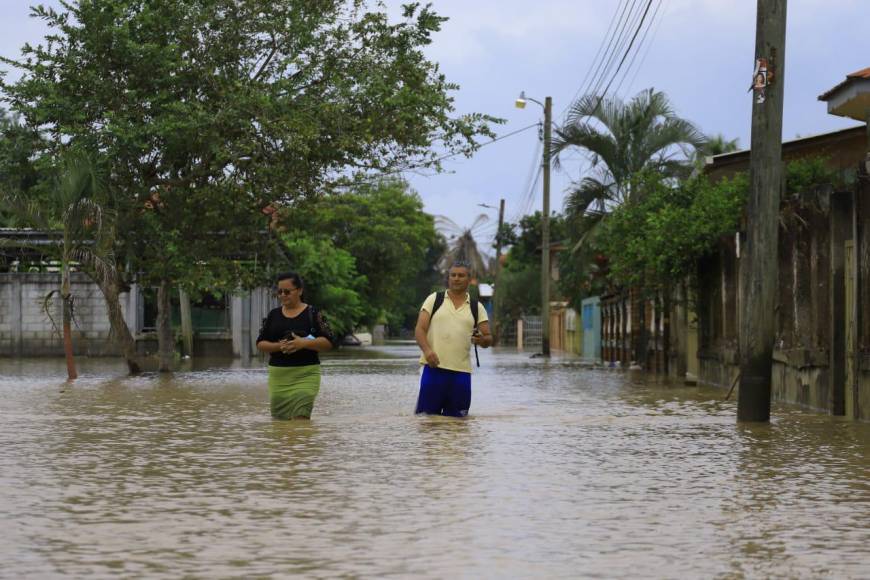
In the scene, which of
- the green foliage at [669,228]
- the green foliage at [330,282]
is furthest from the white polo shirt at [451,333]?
the green foliage at [330,282]

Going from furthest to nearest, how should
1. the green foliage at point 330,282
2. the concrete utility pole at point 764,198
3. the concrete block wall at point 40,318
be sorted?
the green foliage at point 330,282
the concrete block wall at point 40,318
the concrete utility pole at point 764,198

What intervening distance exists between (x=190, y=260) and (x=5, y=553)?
85.3 ft

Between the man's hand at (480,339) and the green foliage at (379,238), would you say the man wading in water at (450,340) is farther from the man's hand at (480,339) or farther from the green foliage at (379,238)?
the green foliage at (379,238)

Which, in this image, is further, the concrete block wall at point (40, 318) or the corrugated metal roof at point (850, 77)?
the concrete block wall at point (40, 318)

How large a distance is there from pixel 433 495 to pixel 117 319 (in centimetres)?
2344

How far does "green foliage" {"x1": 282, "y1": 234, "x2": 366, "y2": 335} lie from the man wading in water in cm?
3773

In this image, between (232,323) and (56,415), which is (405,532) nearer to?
(56,415)

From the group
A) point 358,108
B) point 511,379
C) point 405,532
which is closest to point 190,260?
point 358,108

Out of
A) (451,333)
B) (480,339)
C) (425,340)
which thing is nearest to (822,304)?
(480,339)

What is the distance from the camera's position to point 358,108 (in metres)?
30.6

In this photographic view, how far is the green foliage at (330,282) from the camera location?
5416cm

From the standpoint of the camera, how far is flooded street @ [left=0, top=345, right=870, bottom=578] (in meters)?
6.75

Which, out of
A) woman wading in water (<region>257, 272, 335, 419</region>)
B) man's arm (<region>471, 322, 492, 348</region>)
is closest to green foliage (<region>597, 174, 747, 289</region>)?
man's arm (<region>471, 322, 492, 348</region>)

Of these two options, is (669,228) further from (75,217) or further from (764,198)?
(75,217)
